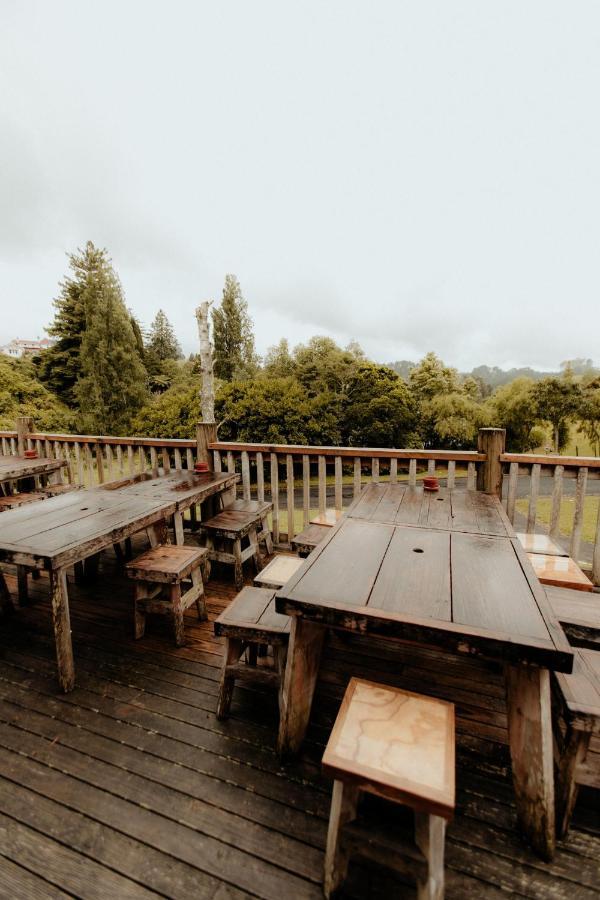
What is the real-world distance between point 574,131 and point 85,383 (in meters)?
20.6

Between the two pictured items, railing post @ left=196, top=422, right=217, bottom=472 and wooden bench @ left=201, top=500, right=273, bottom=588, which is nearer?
wooden bench @ left=201, top=500, right=273, bottom=588

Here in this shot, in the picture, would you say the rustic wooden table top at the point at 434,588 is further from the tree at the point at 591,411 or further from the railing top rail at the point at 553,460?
the tree at the point at 591,411

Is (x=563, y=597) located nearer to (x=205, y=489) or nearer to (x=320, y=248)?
(x=205, y=489)

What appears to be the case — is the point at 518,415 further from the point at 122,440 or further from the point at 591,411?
the point at 122,440

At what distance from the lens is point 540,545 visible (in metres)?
2.47

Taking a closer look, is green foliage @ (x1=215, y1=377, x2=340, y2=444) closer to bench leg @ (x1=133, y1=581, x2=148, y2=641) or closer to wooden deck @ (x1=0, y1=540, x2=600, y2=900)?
bench leg @ (x1=133, y1=581, x2=148, y2=641)

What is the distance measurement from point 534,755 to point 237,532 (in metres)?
2.22

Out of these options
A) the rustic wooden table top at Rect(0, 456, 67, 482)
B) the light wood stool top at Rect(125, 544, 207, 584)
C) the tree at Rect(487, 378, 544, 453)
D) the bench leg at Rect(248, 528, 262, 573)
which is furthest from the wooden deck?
the tree at Rect(487, 378, 544, 453)

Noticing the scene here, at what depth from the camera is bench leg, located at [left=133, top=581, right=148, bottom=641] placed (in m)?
2.41

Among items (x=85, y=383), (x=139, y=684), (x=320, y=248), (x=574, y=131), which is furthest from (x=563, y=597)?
(x=320, y=248)

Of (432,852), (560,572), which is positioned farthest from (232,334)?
(432,852)

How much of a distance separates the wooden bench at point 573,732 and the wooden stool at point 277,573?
4.18 feet

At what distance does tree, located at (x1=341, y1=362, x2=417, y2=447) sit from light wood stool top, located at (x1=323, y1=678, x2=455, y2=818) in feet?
48.6

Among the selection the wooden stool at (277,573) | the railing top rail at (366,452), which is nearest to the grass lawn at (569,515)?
the railing top rail at (366,452)
